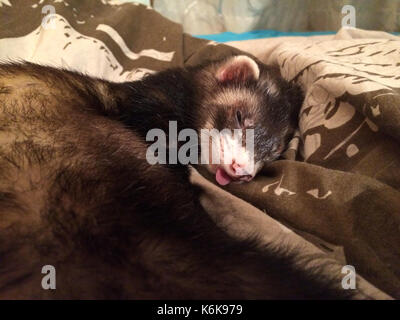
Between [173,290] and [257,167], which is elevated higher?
[257,167]

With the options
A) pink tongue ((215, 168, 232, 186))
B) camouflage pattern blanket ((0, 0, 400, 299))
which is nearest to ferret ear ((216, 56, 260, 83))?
camouflage pattern blanket ((0, 0, 400, 299))

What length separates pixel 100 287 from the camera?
648 mm

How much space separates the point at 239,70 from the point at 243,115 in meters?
0.23

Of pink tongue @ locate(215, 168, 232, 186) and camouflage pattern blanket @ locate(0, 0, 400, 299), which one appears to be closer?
camouflage pattern blanket @ locate(0, 0, 400, 299)

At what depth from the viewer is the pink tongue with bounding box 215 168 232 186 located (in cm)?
123

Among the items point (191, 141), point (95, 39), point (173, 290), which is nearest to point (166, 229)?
point (173, 290)

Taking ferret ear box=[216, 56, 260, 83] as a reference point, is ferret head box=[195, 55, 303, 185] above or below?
below

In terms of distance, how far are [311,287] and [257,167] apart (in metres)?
0.57

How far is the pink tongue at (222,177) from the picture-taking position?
1.23 meters

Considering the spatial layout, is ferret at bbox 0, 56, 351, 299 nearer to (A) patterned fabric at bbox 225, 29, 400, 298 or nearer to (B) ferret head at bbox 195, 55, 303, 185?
(B) ferret head at bbox 195, 55, 303, 185

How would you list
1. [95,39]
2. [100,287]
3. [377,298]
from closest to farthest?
1. [100,287]
2. [377,298]
3. [95,39]

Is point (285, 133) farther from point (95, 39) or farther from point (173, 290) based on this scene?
point (95, 39)

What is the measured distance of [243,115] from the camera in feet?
4.46

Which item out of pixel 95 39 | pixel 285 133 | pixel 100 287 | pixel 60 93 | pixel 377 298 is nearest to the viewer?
pixel 100 287
